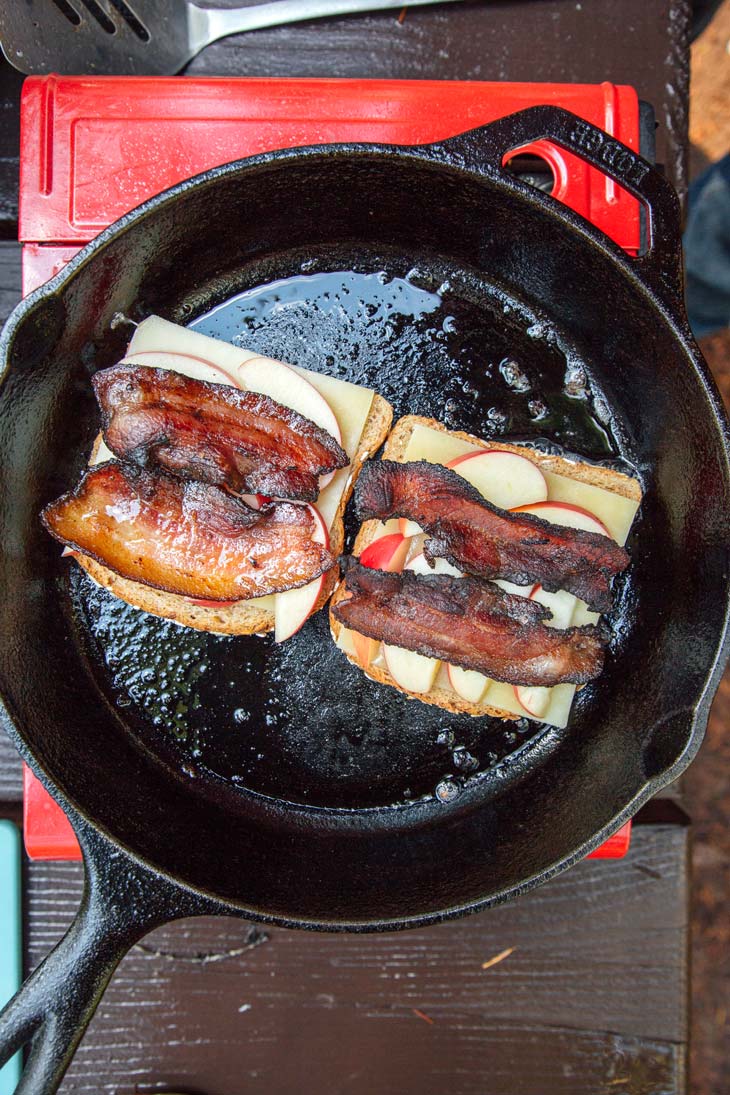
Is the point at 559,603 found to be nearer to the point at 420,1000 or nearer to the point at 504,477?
the point at 504,477

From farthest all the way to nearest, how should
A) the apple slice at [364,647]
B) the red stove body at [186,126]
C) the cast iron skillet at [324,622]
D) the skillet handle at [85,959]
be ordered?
1. the apple slice at [364,647]
2. the red stove body at [186,126]
3. the cast iron skillet at [324,622]
4. the skillet handle at [85,959]

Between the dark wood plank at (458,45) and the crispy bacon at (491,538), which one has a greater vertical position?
the dark wood plank at (458,45)

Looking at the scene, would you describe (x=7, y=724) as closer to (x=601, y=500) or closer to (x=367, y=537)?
(x=367, y=537)

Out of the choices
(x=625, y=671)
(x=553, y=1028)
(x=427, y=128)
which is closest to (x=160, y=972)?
(x=553, y=1028)

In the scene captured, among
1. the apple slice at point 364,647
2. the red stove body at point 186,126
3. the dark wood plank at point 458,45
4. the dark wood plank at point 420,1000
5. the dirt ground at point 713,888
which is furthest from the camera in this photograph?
the dirt ground at point 713,888

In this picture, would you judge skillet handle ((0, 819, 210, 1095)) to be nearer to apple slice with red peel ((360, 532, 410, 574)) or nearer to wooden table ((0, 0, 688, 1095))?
wooden table ((0, 0, 688, 1095))

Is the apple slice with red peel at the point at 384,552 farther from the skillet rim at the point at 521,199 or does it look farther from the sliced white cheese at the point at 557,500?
the skillet rim at the point at 521,199

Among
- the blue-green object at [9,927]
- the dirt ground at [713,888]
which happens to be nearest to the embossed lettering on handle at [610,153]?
the dirt ground at [713,888]

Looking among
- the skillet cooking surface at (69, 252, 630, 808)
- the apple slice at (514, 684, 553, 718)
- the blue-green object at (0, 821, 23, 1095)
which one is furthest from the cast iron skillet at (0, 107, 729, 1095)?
the blue-green object at (0, 821, 23, 1095)
